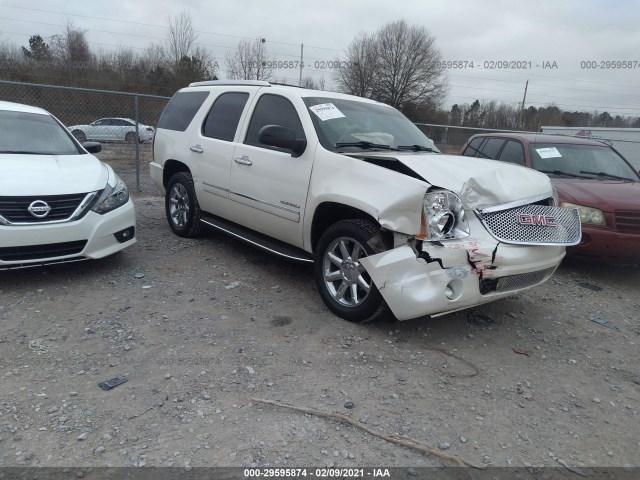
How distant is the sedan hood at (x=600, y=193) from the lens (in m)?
5.20

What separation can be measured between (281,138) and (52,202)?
2098 mm

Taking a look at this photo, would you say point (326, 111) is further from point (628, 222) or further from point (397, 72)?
point (397, 72)

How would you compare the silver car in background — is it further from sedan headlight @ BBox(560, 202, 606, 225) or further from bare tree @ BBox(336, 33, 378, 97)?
bare tree @ BBox(336, 33, 378, 97)

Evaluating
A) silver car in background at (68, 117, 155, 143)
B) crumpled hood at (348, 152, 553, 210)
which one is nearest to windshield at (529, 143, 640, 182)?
crumpled hood at (348, 152, 553, 210)

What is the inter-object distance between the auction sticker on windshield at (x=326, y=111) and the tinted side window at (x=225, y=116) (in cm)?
107

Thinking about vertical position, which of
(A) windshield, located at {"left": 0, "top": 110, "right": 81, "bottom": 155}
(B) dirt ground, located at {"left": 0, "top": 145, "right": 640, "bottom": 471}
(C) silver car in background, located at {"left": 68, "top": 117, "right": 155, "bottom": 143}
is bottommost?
(B) dirt ground, located at {"left": 0, "top": 145, "right": 640, "bottom": 471}

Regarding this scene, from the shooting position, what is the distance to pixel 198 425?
8.38 ft

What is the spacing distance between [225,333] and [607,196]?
4.52m

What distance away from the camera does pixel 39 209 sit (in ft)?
13.2

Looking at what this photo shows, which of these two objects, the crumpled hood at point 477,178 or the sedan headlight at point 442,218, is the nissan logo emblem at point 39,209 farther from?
the sedan headlight at point 442,218

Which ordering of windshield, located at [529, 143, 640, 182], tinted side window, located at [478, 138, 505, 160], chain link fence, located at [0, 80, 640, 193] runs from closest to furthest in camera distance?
windshield, located at [529, 143, 640, 182] < tinted side window, located at [478, 138, 505, 160] < chain link fence, located at [0, 80, 640, 193]

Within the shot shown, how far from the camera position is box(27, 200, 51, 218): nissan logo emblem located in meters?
3.99

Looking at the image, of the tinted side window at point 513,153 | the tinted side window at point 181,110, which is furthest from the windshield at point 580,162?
the tinted side window at point 181,110

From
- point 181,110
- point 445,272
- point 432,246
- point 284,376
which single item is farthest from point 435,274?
point 181,110
